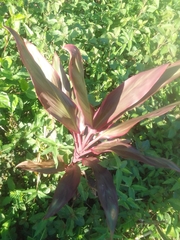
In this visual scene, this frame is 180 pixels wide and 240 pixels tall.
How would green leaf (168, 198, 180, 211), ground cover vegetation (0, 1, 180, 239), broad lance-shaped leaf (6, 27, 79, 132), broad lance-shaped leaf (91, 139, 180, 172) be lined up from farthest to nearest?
green leaf (168, 198, 180, 211) → ground cover vegetation (0, 1, 180, 239) → broad lance-shaped leaf (91, 139, 180, 172) → broad lance-shaped leaf (6, 27, 79, 132)

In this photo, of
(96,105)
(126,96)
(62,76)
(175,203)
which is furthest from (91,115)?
(175,203)

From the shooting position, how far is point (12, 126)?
6.46ft

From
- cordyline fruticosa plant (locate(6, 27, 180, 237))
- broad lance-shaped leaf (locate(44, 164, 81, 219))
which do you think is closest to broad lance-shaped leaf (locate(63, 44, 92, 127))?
cordyline fruticosa plant (locate(6, 27, 180, 237))

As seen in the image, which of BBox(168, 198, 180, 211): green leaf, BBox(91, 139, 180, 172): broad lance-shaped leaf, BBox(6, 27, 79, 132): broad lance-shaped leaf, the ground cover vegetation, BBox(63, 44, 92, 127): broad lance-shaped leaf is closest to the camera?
BBox(6, 27, 79, 132): broad lance-shaped leaf

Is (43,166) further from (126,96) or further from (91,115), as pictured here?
(126,96)

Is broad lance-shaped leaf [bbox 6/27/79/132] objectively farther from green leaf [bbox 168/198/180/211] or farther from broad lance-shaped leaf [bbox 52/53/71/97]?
green leaf [bbox 168/198/180/211]

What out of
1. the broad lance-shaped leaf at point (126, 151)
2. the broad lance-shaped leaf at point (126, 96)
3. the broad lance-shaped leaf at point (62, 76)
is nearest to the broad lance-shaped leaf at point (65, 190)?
the broad lance-shaped leaf at point (126, 151)

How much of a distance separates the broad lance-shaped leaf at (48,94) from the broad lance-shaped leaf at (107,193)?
0.75ft

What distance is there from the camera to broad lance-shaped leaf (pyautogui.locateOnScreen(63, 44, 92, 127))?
1412 millimetres

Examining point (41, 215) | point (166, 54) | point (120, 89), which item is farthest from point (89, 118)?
point (166, 54)

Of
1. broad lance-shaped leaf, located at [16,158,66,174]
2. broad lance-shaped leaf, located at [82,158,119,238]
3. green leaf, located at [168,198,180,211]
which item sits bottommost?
green leaf, located at [168,198,180,211]

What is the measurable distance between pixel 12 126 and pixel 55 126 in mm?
324

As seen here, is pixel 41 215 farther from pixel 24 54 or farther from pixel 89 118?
pixel 24 54

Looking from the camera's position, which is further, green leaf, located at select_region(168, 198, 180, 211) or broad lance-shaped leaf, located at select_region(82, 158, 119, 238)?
green leaf, located at select_region(168, 198, 180, 211)
